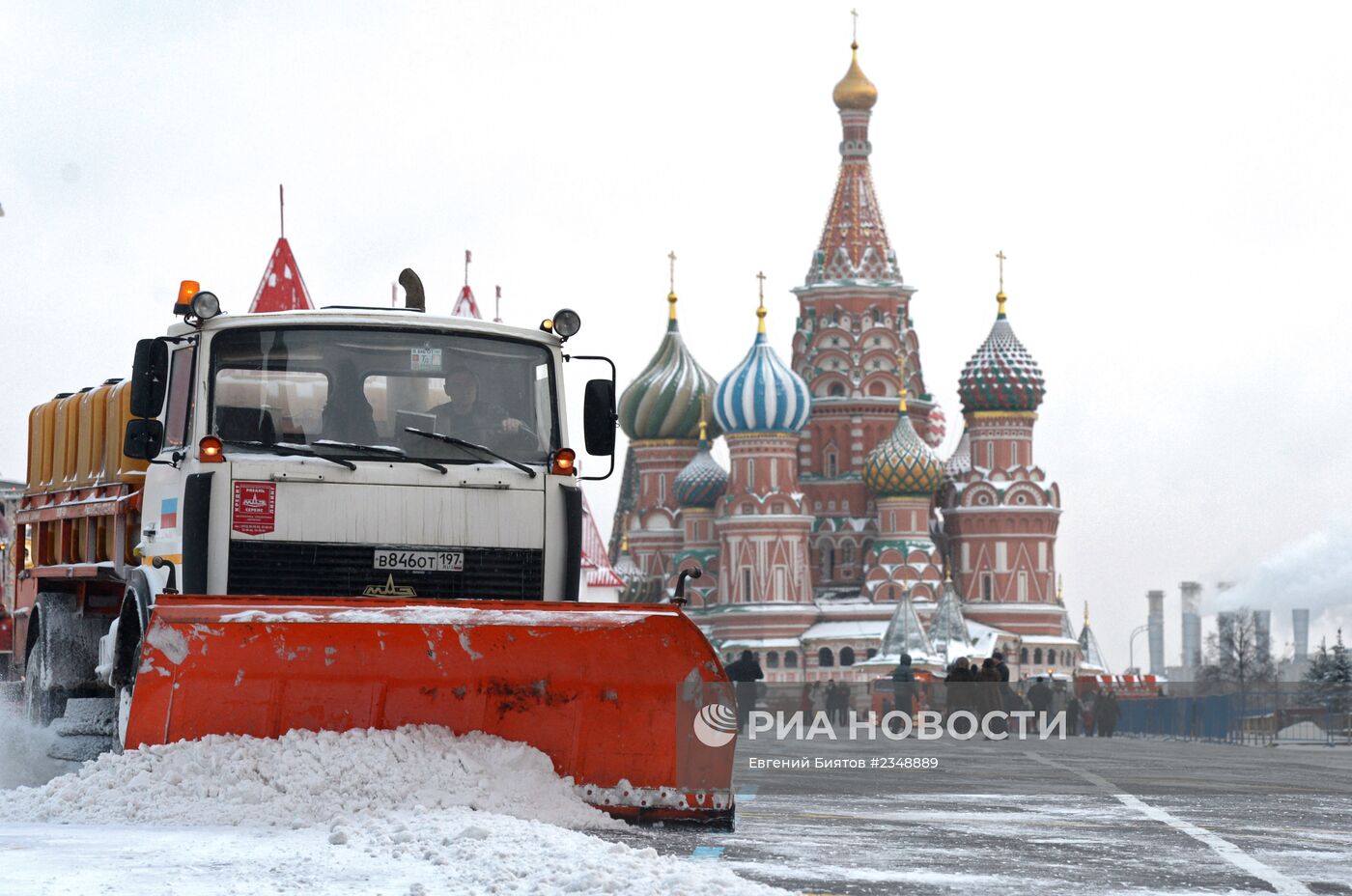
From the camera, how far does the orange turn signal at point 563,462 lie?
11195mm

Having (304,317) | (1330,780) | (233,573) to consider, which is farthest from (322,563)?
(1330,780)

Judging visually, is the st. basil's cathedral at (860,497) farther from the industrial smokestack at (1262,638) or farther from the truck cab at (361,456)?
the truck cab at (361,456)

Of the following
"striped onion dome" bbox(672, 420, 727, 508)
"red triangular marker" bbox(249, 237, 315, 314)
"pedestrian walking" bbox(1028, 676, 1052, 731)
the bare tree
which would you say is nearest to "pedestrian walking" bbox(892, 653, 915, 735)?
"pedestrian walking" bbox(1028, 676, 1052, 731)

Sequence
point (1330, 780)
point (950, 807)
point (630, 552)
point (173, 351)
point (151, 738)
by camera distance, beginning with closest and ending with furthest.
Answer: point (151, 738) < point (173, 351) < point (950, 807) < point (1330, 780) < point (630, 552)

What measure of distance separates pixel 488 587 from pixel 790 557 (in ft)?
295

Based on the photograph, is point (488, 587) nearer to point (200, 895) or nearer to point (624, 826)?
point (624, 826)

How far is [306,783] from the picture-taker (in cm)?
923

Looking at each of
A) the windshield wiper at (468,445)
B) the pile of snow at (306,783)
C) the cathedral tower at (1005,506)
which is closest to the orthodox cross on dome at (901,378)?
the cathedral tower at (1005,506)

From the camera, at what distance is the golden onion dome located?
109312 millimetres

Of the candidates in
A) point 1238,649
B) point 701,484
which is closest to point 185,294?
point 701,484

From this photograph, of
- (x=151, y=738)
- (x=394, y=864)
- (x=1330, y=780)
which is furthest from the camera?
(x=1330, y=780)

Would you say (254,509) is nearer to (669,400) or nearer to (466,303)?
(466,303)

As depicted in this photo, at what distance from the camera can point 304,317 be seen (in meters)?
11.2

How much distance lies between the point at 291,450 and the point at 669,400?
9874 centimetres
